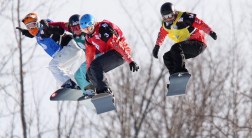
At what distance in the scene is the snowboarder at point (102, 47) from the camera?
14.2 meters

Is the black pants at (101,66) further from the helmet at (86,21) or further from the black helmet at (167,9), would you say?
the black helmet at (167,9)

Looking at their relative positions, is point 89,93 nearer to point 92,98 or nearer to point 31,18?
point 92,98

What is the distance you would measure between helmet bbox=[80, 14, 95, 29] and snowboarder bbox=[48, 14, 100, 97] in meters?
0.49

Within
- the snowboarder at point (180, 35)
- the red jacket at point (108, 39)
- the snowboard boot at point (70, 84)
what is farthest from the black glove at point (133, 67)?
the snowboard boot at point (70, 84)

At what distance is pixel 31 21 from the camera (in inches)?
600

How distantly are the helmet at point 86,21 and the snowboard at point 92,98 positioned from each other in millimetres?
1289

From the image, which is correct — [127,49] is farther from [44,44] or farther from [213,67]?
[213,67]

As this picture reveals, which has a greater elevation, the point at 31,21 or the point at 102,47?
the point at 31,21

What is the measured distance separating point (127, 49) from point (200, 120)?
12682 mm

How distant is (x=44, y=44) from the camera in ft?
51.1

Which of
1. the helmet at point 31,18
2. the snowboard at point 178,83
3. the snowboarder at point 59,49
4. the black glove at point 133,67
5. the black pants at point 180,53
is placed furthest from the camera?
the snowboarder at point 59,49

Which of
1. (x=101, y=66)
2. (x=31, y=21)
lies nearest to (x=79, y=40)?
(x=101, y=66)

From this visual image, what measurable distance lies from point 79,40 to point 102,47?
2.22ft

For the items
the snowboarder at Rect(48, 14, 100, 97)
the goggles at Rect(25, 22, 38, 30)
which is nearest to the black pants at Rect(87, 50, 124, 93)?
the snowboarder at Rect(48, 14, 100, 97)
